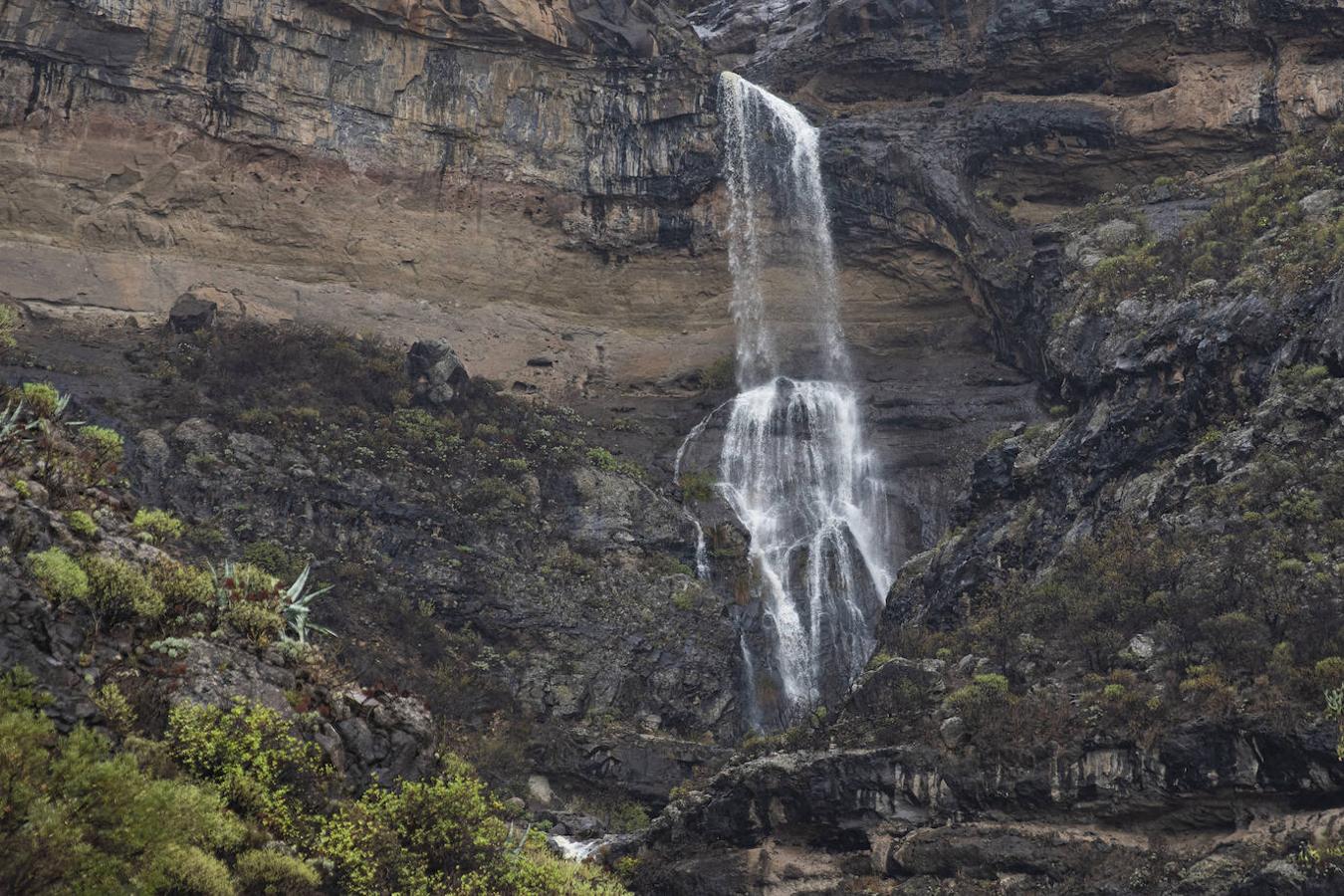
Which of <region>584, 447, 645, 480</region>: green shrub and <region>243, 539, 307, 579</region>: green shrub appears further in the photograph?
<region>584, 447, 645, 480</region>: green shrub

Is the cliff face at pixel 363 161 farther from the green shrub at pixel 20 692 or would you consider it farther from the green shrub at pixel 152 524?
the green shrub at pixel 20 692

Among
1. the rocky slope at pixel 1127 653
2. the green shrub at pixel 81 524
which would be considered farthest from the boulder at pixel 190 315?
the green shrub at pixel 81 524

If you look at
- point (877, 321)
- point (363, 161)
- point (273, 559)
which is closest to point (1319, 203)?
point (877, 321)

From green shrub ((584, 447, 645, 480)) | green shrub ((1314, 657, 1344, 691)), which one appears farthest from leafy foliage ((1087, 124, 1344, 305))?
green shrub ((584, 447, 645, 480))

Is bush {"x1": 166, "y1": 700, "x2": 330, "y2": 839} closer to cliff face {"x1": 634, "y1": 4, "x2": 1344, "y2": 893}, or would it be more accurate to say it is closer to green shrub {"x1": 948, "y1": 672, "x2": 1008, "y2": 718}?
cliff face {"x1": 634, "y1": 4, "x2": 1344, "y2": 893}

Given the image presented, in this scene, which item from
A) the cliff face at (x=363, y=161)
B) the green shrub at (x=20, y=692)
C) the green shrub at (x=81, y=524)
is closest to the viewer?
the green shrub at (x=20, y=692)

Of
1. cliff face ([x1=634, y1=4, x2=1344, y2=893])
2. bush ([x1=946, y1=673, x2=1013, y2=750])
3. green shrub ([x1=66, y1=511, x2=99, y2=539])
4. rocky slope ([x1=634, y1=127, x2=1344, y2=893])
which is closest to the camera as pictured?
green shrub ([x1=66, y1=511, x2=99, y2=539])

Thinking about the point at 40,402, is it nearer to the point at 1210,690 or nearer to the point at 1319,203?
the point at 1210,690

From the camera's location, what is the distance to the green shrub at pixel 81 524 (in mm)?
17125

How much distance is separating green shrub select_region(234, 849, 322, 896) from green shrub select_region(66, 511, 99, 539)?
191 inches

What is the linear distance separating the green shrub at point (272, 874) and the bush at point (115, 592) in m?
3.39

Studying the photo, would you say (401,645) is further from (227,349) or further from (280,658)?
(280,658)

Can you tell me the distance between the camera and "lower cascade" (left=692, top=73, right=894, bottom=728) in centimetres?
4034

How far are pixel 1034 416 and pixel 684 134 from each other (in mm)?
17285
